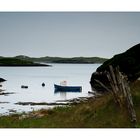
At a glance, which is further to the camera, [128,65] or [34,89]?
[34,89]

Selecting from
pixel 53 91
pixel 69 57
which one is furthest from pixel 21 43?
pixel 53 91

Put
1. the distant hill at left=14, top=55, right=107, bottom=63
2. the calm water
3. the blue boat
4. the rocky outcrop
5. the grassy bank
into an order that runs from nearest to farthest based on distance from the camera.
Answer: the grassy bank < the distant hill at left=14, top=55, right=107, bottom=63 < the rocky outcrop < the calm water < the blue boat

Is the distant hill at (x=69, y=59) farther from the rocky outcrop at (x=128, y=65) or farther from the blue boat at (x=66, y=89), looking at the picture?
the blue boat at (x=66, y=89)

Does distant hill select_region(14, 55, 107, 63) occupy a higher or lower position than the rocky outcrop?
lower

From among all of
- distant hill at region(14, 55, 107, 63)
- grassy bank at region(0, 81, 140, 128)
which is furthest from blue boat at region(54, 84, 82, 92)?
grassy bank at region(0, 81, 140, 128)

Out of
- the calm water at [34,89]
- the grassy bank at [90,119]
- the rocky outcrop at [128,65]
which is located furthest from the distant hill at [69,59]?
the grassy bank at [90,119]

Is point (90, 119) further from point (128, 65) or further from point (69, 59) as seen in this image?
point (128, 65)

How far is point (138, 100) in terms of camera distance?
1681cm

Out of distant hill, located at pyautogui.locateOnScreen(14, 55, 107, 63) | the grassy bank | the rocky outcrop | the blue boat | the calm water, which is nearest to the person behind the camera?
the grassy bank

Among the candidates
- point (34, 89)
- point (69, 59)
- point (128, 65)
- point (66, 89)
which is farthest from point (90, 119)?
point (34, 89)

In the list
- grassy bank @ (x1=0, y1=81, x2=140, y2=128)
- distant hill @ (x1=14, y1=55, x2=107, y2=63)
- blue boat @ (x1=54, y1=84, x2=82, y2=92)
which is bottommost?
grassy bank @ (x1=0, y1=81, x2=140, y2=128)

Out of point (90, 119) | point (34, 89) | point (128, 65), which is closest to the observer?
point (90, 119)

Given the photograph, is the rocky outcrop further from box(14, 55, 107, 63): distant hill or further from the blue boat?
the blue boat

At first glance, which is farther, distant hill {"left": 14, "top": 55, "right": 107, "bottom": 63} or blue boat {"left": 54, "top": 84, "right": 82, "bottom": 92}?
blue boat {"left": 54, "top": 84, "right": 82, "bottom": 92}
